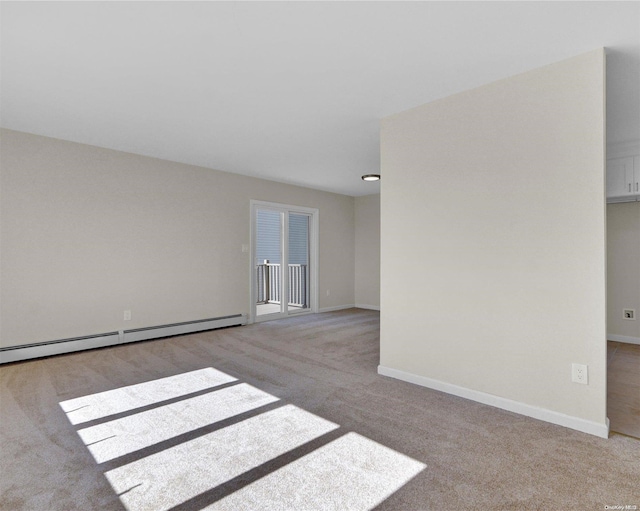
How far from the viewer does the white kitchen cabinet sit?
3.96m

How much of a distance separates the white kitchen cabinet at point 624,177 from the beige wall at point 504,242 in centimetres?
253

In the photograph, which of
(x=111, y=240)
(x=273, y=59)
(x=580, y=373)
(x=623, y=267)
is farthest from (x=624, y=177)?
(x=111, y=240)

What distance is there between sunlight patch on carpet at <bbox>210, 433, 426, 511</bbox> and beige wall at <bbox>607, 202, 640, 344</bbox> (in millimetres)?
4373

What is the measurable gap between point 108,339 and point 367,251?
4969 millimetres

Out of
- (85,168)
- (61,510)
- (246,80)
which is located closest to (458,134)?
(246,80)

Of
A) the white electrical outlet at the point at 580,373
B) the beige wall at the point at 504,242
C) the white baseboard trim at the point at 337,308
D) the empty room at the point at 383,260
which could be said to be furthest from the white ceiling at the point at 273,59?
the white baseboard trim at the point at 337,308

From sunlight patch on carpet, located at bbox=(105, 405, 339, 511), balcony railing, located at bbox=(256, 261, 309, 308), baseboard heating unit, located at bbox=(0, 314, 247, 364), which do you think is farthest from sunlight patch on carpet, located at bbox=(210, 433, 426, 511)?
balcony railing, located at bbox=(256, 261, 309, 308)

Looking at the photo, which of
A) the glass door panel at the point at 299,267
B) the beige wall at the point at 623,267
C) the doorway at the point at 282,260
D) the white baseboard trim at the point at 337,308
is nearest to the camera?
the beige wall at the point at 623,267

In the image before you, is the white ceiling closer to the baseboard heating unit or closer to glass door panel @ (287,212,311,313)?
the baseboard heating unit

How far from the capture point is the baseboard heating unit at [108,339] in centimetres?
364

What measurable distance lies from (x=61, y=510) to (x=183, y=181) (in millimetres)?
4188

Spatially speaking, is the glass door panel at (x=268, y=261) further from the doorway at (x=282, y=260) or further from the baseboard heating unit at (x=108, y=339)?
the baseboard heating unit at (x=108, y=339)

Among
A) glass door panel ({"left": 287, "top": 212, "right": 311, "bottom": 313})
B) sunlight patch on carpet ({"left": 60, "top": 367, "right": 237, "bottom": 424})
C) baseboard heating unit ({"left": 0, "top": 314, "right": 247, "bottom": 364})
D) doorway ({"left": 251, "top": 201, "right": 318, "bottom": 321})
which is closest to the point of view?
sunlight patch on carpet ({"left": 60, "top": 367, "right": 237, "bottom": 424})

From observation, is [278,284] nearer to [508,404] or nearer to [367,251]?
[367,251]
